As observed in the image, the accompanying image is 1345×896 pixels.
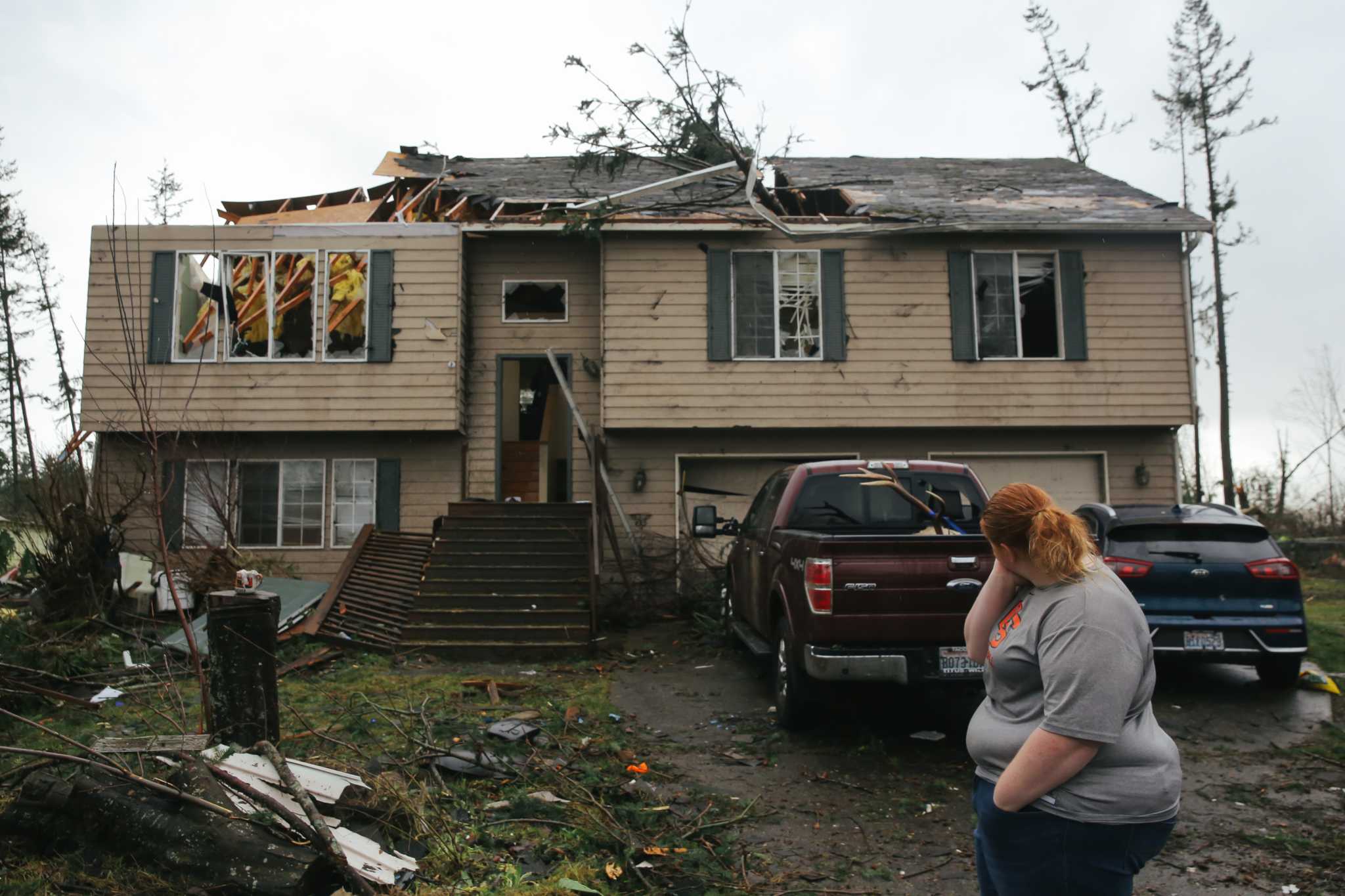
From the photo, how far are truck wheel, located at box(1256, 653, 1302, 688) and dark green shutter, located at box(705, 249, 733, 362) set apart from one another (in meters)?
7.38

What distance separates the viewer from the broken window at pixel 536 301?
1397 cm

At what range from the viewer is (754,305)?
43.3 feet

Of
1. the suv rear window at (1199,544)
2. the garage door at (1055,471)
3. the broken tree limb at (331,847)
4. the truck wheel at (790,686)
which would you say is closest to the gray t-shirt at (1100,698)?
the broken tree limb at (331,847)

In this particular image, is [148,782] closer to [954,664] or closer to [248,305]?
[954,664]

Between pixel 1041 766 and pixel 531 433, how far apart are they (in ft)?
45.2

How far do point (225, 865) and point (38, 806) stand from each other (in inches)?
44.6

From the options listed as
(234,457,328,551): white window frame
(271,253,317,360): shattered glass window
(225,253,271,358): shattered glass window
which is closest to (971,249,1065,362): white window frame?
(271,253,317,360): shattered glass window

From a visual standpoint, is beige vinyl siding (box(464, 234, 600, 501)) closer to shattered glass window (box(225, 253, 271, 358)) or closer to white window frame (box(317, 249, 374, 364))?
white window frame (box(317, 249, 374, 364))

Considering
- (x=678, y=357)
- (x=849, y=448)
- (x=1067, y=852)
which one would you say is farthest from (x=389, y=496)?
(x=1067, y=852)

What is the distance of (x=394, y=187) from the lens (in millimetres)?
15164

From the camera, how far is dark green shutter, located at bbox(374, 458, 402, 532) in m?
13.2

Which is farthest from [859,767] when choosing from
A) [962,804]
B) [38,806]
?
[38,806]

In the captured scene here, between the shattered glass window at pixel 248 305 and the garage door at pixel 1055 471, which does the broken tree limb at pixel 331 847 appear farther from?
the garage door at pixel 1055 471

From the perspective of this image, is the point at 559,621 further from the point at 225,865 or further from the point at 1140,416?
the point at 1140,416
